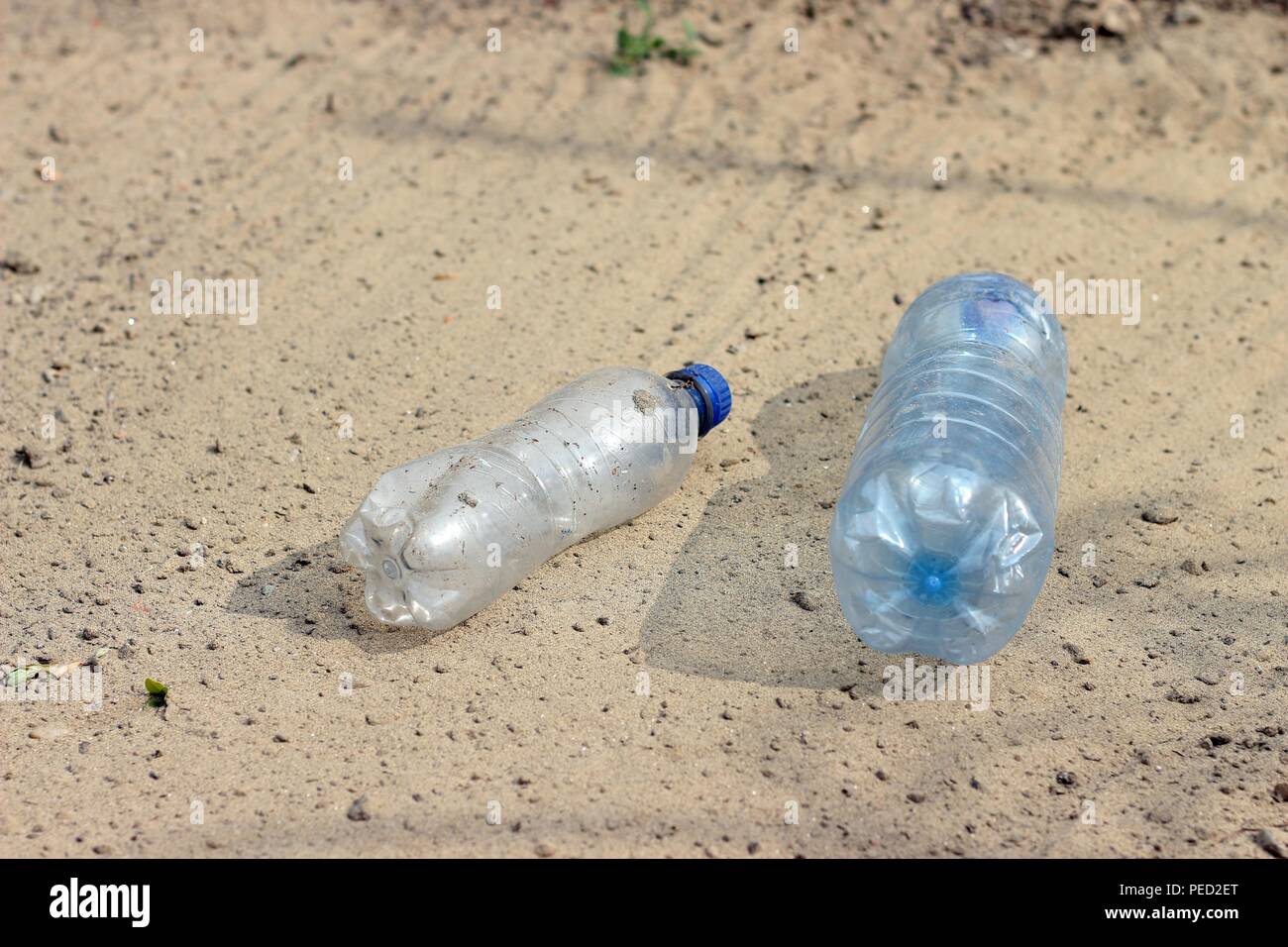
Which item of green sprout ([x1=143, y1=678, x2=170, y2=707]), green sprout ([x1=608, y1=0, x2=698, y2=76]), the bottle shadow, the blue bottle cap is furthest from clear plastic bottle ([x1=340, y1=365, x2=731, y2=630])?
green sprout ([x1=608, y1=0, x2=698, y2=76])

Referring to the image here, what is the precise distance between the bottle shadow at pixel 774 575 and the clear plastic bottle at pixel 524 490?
9.4 inches

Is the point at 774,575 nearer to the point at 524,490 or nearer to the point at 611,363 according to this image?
the point at 524,490

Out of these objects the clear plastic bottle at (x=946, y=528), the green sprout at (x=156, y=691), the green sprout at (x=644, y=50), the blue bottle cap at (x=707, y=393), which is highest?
the green sprout at (x=644, y=50)

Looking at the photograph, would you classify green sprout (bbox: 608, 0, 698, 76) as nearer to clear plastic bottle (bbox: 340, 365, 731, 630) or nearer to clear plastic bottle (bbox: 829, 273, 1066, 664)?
clear plastic bottle (bbox: 340, 365, 731, 630)

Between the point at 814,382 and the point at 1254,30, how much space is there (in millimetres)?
2996

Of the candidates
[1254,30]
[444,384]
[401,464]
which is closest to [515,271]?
[444,384]

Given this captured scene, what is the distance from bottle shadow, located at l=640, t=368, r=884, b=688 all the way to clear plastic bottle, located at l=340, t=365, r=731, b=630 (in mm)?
238

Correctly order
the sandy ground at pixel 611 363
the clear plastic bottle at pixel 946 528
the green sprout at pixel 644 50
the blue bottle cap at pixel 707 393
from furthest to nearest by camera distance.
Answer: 1. the green sprout at pixel 644 50
2. the blue bottle cap at pixel 707 393
3. the clear plastic bottle at pixel 946 528
4. the sandy ground at pixel 611 363

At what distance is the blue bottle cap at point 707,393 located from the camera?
3814 millimetres

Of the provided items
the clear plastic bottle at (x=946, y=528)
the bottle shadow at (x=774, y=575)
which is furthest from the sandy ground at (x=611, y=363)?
the clear plastic bottle at (x=946, y=528)

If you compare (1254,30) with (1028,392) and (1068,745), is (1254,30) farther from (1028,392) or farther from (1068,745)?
(1068,745)

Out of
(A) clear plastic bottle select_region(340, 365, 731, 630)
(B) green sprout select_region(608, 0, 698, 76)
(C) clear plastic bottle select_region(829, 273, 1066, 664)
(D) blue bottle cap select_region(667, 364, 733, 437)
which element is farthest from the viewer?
(B) green sprout select_region(608, 0, 698, 76)

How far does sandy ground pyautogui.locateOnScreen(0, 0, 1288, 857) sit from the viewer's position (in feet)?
9.57

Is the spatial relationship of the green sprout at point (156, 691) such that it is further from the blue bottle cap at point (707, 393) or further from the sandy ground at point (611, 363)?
the blue bottle cap at point (707, 393)
